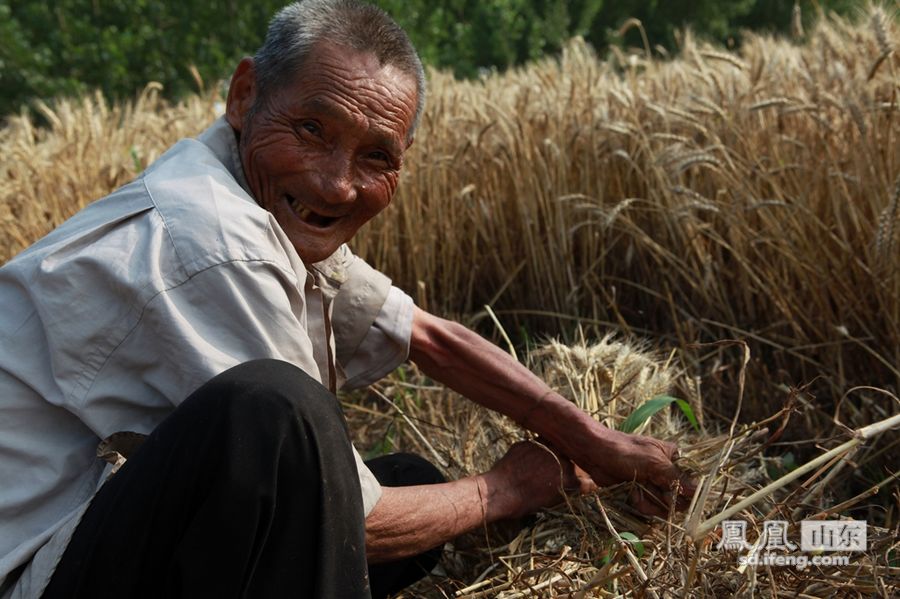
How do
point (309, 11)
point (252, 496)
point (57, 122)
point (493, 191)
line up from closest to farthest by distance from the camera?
point (252, 496)
point (309, 11)
point (493, 191)
point (57, 122)

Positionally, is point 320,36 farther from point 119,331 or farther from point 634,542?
point 634,542

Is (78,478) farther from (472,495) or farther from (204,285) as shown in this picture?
(472,495)

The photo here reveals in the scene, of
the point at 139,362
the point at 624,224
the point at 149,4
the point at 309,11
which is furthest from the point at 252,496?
the point at 149,4

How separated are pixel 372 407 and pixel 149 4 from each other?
732 cm

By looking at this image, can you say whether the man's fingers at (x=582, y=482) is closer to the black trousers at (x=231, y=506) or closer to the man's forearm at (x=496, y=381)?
the man's forearm at (x=496, y=381)

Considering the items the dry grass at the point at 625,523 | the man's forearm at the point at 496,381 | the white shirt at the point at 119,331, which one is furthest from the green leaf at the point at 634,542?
the white shirt at the point at 119,331

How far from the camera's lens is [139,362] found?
5.25 feet

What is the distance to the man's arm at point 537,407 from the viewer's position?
7.04 ft

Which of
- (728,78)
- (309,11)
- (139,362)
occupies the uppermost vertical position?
(309,11)

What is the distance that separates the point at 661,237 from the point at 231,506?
97.5 inches

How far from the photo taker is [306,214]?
1.94 m

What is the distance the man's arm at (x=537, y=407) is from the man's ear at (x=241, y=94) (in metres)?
0.64

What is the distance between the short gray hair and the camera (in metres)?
1.91

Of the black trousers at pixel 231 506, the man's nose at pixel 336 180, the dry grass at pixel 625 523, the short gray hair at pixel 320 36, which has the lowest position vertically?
the dry grass at pixel 625 523
